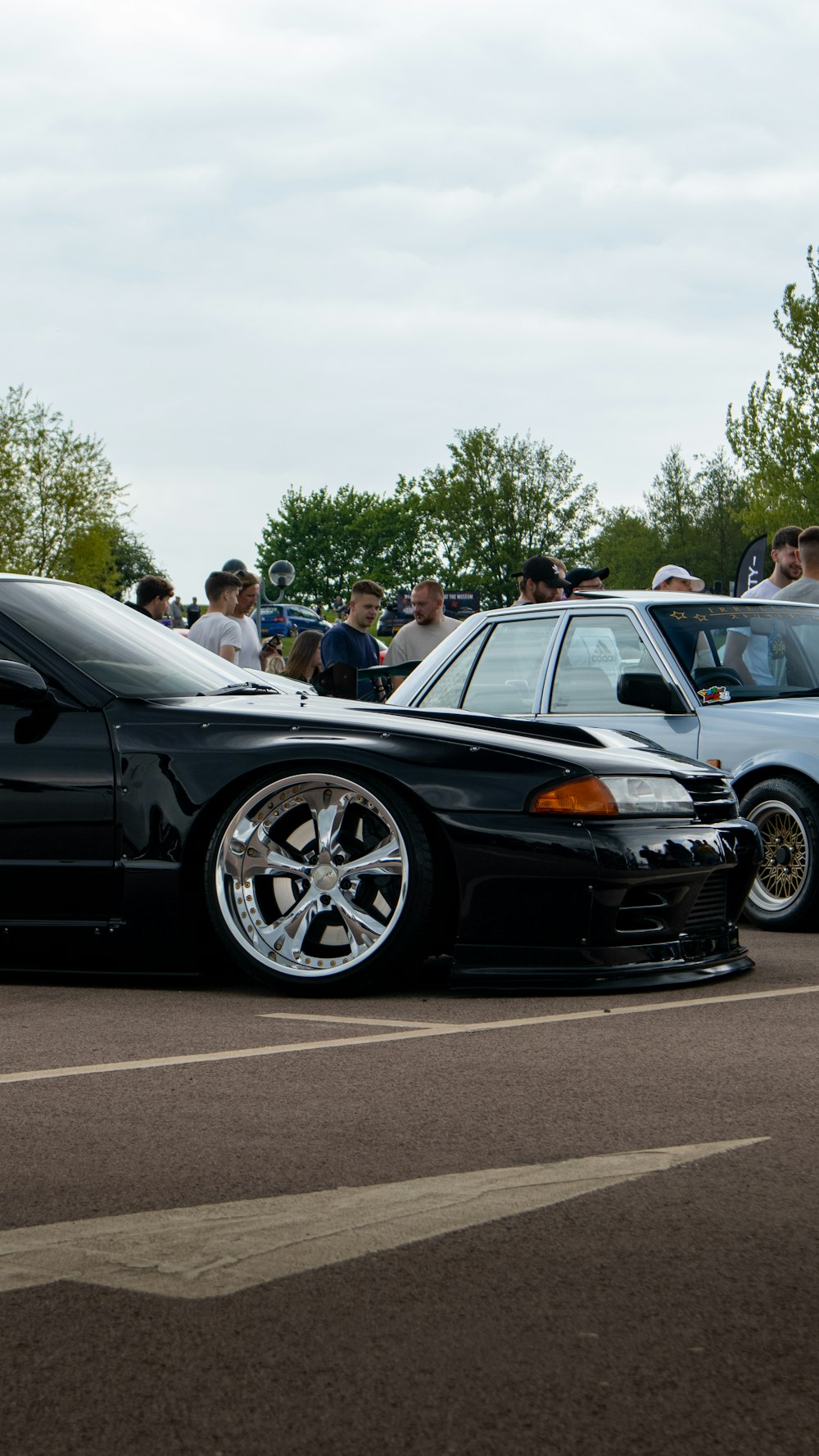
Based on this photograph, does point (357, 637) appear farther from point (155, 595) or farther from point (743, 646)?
point (743, 646)

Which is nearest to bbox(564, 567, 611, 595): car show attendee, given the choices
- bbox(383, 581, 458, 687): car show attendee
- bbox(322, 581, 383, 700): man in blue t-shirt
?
bbox(383, 581, 458, 687): car show attendee

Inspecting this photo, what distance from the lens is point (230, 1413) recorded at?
232 cm

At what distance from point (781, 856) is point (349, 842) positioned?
9.73 feet

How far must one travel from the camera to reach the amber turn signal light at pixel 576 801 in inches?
222

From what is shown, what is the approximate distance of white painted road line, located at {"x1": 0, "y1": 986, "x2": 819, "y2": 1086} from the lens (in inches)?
177

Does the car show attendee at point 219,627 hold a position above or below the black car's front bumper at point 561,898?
above

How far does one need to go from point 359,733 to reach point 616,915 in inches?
40.2

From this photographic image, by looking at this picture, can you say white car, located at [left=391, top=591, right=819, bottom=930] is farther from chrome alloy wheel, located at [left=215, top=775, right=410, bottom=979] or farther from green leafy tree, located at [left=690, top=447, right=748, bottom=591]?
green leafy tree, located at [left=690, top=447, right=748, bottom=591]

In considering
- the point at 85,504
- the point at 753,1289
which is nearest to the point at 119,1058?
the point at 753,1289

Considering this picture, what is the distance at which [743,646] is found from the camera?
8.80m

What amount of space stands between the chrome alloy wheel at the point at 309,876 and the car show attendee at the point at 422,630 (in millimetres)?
6175

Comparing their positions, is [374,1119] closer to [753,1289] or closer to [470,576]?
[753,1289]

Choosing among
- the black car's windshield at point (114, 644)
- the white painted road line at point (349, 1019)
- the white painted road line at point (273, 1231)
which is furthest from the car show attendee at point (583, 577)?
the white painted road line at point (273, 1231)

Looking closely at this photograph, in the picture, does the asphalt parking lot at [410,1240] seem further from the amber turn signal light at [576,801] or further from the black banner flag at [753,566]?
the black banner flag at [753,566]
